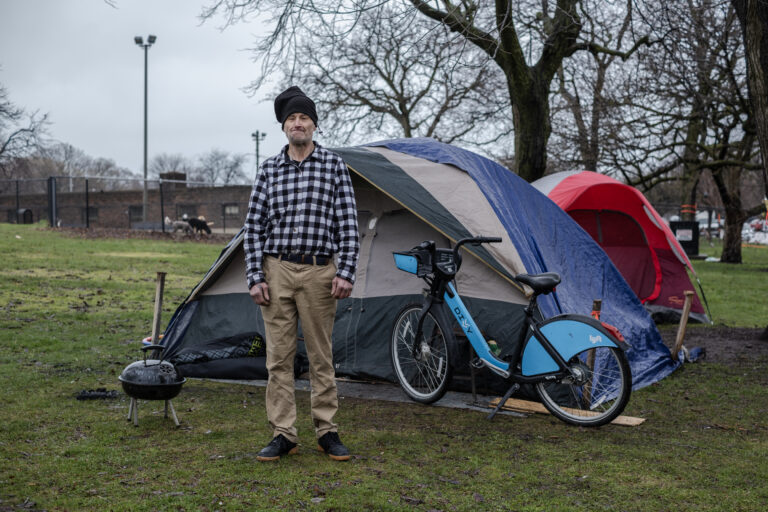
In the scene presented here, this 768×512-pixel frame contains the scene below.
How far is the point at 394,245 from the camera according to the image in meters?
6.05

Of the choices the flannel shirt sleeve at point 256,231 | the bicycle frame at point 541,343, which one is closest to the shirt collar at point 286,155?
the flannel shirt sleeve at point 256,231

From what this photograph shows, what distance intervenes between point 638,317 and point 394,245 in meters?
2.49

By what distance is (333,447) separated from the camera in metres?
3.99

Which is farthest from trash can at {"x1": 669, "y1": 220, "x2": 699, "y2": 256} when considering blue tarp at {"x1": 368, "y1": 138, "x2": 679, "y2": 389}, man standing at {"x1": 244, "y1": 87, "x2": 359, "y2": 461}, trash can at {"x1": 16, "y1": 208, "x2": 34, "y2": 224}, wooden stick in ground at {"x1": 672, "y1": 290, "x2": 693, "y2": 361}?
trash can at {"x1": 16, "y1": 208, "x2": 34, "y2": 224}

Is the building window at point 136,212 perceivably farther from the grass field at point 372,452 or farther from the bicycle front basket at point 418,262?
the bicycle front basket at point 418,262

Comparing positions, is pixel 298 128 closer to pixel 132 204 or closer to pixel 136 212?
pixel 136 212

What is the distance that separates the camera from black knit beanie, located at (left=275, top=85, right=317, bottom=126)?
390cm

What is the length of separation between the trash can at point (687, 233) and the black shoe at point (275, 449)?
1843 centimetres

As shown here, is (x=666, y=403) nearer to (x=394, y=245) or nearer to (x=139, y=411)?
(x=394, y=245)

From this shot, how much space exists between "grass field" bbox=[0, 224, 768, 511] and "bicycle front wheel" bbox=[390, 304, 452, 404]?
188 mm

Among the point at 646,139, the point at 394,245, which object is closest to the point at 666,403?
the point at 394,245

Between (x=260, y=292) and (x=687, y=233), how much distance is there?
19.3m

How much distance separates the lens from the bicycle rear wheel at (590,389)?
14.7 ft

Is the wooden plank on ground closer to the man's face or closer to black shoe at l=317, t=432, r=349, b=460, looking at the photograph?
black shoe at l=317, t=432, r=349, b=460
